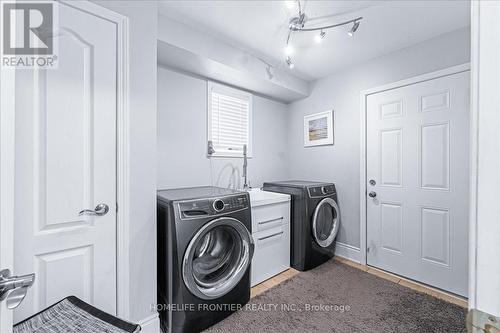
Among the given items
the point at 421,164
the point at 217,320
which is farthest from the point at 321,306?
the point at 421,164

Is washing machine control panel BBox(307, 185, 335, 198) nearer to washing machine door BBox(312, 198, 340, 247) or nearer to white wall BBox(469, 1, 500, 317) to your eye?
washing machine door BBox(312, 198, 340, 247)

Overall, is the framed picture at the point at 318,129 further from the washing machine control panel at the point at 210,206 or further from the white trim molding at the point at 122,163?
the white trim molding at the point at 122,163

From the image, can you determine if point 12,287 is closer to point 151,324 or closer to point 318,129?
point 151,324

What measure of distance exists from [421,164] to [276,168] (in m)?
1.76

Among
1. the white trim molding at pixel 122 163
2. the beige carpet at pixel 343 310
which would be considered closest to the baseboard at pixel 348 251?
the beige carpet at pixel 343 310

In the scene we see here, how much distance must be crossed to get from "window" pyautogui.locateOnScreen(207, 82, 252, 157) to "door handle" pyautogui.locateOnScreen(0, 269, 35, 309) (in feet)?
7.07

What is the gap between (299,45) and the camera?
2.29 meters

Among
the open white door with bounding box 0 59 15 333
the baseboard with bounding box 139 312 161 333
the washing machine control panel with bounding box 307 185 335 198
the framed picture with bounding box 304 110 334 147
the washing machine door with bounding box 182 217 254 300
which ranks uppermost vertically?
the framed picture with bounding box 304 110 334 147

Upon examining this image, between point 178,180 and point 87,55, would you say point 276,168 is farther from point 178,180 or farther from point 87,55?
point 87,55

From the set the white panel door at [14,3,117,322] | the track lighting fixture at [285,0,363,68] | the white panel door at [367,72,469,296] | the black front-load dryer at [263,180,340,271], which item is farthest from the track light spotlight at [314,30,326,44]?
the white panel door at [14,3,117,322]

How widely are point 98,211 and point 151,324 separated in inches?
34.4

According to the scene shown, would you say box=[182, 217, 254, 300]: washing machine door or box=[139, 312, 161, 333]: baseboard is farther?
box=[182, 217, 254, 300]: washing machine door

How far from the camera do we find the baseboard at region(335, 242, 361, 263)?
2740 mm

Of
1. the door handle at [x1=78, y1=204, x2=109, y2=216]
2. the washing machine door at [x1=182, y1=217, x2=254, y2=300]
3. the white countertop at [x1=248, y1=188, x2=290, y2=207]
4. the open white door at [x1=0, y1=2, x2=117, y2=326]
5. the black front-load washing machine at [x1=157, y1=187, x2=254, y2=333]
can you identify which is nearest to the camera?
the open white door at [x1=0, y1=2, x2=117, y2=326]
